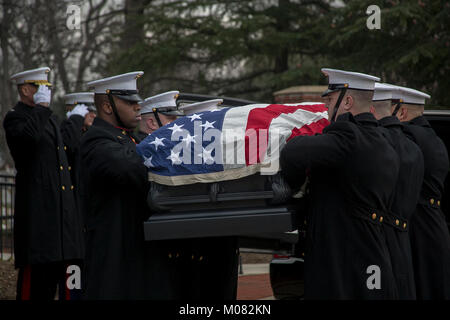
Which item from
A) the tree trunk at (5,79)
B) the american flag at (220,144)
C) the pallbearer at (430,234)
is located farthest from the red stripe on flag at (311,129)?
the tree trunk at (5,79)

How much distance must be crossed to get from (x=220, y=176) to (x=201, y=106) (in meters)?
1.39

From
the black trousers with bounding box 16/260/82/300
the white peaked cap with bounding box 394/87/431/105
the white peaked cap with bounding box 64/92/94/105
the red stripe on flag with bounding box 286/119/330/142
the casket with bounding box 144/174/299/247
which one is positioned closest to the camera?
the casket with bounding box 144/174/299/247

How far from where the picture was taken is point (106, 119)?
3.98 metres

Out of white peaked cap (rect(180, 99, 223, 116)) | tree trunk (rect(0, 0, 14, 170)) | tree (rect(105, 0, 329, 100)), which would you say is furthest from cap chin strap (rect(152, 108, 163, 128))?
tree (rect(105, 0, 329, 100))

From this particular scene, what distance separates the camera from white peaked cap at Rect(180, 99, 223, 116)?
453cm

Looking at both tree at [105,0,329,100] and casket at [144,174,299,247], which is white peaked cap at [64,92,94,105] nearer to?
casket at [144,174,299,247]

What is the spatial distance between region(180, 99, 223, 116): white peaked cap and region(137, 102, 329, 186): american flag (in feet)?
3.21

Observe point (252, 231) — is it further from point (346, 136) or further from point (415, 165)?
point (415, 165)

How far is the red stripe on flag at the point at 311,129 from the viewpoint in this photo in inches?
135

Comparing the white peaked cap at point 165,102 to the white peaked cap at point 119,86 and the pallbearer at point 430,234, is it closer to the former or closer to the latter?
the white peaked cap at point 119,86

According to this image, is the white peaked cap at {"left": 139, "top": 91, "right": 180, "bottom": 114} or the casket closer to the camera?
the casket

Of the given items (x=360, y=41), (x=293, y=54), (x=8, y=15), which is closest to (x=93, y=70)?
(x=8, y=15)

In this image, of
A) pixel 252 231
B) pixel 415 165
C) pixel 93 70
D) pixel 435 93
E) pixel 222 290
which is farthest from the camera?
pixel 93 70

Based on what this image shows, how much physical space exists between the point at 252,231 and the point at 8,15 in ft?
33.4
